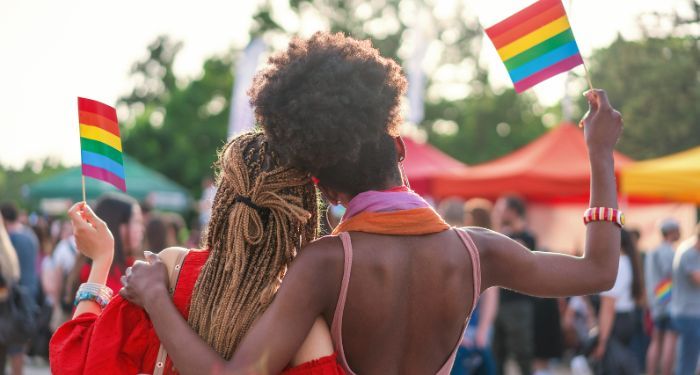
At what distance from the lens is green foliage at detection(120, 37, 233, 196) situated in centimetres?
4344

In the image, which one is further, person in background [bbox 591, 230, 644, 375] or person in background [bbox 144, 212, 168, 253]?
person in background [bbox 591, 230, 644, 375]

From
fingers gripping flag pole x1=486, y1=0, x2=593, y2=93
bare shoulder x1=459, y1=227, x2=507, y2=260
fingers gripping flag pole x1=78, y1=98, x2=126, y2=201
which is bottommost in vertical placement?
bare shoulder x1=459, y1=227, x2=507, y2=260

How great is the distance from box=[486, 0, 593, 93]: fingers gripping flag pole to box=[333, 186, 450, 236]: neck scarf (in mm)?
601

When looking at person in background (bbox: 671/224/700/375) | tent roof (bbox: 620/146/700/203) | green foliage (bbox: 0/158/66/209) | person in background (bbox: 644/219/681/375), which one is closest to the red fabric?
person in background (bbox: 671/224/700/375)

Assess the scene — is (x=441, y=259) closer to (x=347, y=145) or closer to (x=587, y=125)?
(x=347, y=145)

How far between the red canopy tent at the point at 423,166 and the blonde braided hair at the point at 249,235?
1181cm

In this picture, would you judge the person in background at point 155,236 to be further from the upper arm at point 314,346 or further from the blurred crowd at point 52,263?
the upper arm at point 314,346

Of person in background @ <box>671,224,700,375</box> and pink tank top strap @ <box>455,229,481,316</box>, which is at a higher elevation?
pink tank top strap @ <box>455,229,481,316</box>

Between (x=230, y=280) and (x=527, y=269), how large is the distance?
80 cm

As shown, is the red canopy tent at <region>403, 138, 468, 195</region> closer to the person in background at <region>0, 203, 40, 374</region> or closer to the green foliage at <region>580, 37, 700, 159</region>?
the person in background at <region>0, 203, 40, 374</region>

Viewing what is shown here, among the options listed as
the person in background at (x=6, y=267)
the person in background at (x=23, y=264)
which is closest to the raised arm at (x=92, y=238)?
the person in background at (x=6, y=267)

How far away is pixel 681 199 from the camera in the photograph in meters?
11.7

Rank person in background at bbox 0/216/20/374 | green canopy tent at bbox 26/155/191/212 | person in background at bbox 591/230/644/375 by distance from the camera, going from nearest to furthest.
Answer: person in background at bbox 0/216/20/374, person in background at bbox 591/230/644/375, green canopy tent at bbox 26/155/191/212

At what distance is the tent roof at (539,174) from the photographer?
1393cm
